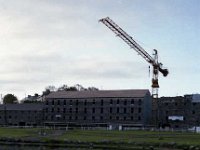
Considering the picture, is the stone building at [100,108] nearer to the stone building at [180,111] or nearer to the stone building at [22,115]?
the stone building at [22,115]

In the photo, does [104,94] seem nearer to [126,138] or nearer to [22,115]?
[22,115]

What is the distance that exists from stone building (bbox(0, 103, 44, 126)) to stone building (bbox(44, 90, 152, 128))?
4.07 meters

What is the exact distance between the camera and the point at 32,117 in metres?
156

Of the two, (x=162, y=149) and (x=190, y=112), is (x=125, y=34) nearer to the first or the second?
(x=190, y=112)

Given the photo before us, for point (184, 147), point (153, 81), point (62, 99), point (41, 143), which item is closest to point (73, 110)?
point (62, 99)

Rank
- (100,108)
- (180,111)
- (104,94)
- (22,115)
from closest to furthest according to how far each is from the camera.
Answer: (180,111), (100,108), (104,94), (22,115)

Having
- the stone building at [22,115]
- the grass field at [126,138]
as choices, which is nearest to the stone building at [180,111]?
the stone building at [22,115]

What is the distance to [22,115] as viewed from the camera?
157250mm

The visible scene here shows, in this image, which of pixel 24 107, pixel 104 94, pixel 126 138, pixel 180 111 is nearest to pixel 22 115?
pixel 24 107

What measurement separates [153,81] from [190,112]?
13.9m

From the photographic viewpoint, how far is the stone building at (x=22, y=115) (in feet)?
509

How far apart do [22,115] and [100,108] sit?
29854mm

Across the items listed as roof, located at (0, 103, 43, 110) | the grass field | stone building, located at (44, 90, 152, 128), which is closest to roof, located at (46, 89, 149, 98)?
stone building, located at (44, 90, 152, 128)

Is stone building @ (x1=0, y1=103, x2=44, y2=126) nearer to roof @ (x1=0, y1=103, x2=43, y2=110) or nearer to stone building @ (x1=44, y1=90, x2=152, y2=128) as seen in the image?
roof @ (x1=0, y1=103, x2=43, y2=110)
